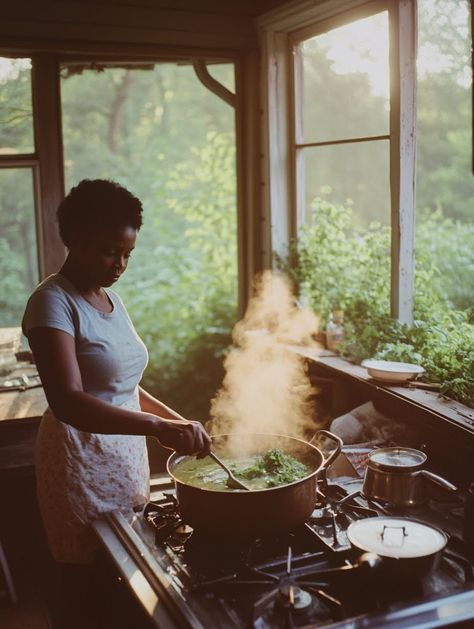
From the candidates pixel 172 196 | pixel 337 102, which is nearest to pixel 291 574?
pixel 172 196

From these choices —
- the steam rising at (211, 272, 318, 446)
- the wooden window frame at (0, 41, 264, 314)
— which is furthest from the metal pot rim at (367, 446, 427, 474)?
the wooden window frame at (0, 41, 264, 314)

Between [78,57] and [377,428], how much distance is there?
300 cm

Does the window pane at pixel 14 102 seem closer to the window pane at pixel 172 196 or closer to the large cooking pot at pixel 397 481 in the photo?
the window pane at pixel 172 196

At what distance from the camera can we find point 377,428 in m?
3.27

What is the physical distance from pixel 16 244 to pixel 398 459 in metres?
3.79

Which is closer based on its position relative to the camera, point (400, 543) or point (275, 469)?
point (400, 543)

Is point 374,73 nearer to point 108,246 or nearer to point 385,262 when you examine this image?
point 385,262

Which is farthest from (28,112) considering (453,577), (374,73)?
(453,577)

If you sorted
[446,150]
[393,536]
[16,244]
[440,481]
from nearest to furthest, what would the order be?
[393,536] → [440,481] → [16,244] → [446,150]

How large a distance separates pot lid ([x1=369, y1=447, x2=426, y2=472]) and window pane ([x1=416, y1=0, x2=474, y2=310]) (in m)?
1.68

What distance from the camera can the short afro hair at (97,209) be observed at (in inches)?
91.0

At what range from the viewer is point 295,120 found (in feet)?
15.3

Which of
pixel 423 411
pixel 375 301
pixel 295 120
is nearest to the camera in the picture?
pixel 423 411

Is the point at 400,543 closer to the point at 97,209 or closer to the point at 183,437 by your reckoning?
the point at 183,437
